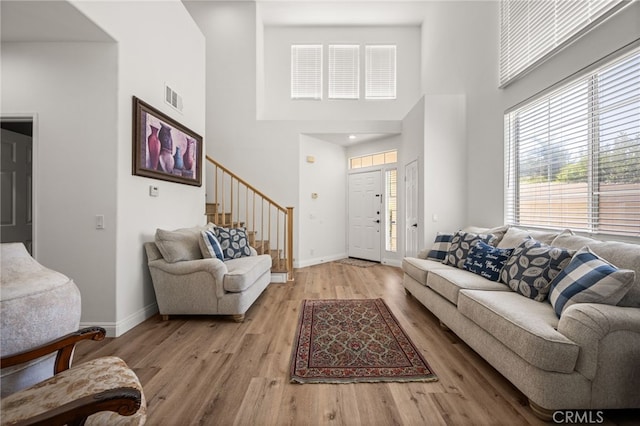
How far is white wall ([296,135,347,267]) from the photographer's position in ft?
18.4

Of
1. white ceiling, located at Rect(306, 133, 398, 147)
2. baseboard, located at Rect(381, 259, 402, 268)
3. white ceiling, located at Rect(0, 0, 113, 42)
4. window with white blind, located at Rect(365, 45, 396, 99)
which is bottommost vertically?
baseboard, located at Rect(381, 259, 402, 268)

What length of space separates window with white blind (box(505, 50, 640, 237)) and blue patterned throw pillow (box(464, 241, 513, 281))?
69cm

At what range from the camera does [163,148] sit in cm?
316

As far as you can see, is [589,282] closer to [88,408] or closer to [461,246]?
[461,246]

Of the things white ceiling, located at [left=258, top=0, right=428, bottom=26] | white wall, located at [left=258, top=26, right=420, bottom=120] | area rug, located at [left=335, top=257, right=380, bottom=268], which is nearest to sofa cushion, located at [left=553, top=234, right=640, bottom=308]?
area rug, located at [left=335, top=257, right=380, bottom=268]

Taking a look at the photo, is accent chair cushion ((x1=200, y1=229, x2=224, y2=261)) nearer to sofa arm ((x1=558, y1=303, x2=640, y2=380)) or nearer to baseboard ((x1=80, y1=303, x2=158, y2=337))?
baseboard ((x1=80, y1=303, x2=158, y2=337))

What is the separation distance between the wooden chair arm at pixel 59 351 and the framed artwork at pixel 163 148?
191 cm

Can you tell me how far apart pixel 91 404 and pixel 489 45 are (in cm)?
513

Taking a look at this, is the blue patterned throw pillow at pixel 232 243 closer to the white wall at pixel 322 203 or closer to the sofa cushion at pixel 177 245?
the sofa cushion at pixel 177 245

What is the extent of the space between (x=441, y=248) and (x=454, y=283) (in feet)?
3.62

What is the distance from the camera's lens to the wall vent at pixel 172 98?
3271 millimetres

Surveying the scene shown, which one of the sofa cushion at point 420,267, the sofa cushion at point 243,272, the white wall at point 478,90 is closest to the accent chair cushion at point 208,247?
the sofa cushion at point 243,272

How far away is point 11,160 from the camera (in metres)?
2.84

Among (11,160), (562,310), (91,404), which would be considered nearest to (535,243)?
(562,310)
